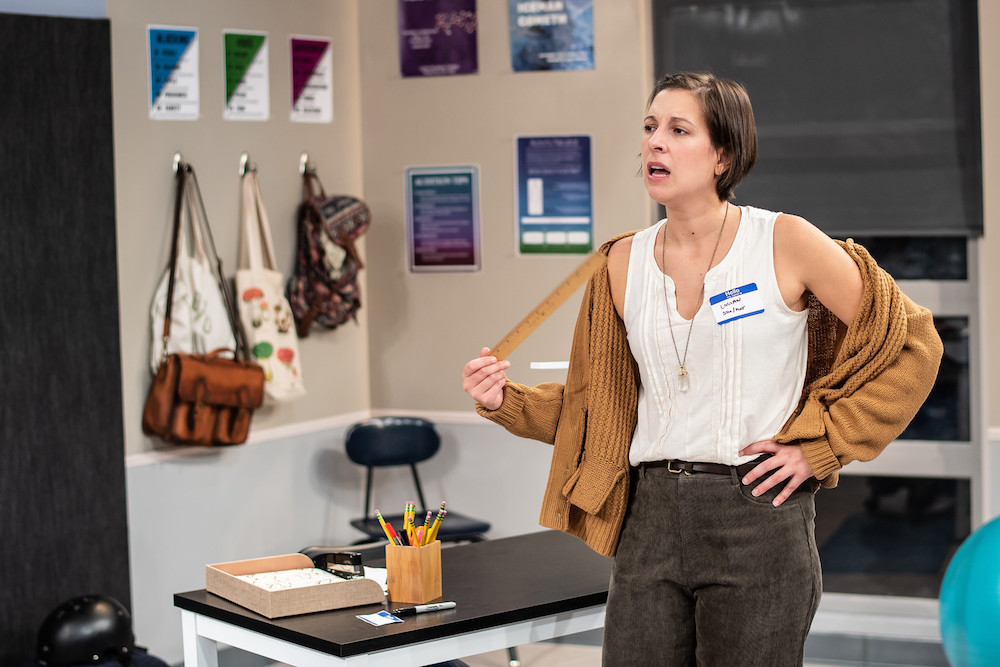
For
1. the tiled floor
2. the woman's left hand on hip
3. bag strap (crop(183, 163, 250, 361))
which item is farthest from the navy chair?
the woman's left hand on hip

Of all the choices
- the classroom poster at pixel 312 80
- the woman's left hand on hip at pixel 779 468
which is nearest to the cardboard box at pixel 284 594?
the woman's left hand on hip at pixel 779 468

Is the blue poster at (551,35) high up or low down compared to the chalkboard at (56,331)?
up

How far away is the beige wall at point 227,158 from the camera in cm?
366

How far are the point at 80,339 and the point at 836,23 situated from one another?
2.87 metres

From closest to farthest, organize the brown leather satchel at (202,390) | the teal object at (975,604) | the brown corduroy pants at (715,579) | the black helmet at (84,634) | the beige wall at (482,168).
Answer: the brown corduroy pants at (715,579) → the teal object at (975,604) → the black helmet at (84,634) → the brown leather satchel at (202,390) → the beige wall at (482,168)

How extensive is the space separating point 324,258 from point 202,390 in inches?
30.6

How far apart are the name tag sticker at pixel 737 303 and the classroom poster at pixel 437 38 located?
9.00ft

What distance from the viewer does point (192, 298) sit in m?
3.75

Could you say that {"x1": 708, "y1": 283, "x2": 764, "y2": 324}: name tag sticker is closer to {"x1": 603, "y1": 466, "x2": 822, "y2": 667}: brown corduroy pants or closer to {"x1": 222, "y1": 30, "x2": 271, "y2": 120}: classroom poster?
{"x1": 603, "y1": 466, "x2": 822, "y2": 667}: brown corduroy pants

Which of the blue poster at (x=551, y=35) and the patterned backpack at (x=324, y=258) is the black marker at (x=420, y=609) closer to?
the patterned backpack at (x=324, y=258)

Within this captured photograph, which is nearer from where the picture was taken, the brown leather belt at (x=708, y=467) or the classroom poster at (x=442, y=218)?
the brown leather belt at (x=708, y=467)

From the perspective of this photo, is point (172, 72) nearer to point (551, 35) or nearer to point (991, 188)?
point (551, 35)

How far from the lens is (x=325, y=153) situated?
14.3 feet

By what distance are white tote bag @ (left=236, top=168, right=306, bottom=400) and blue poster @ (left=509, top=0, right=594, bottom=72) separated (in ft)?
3.83
